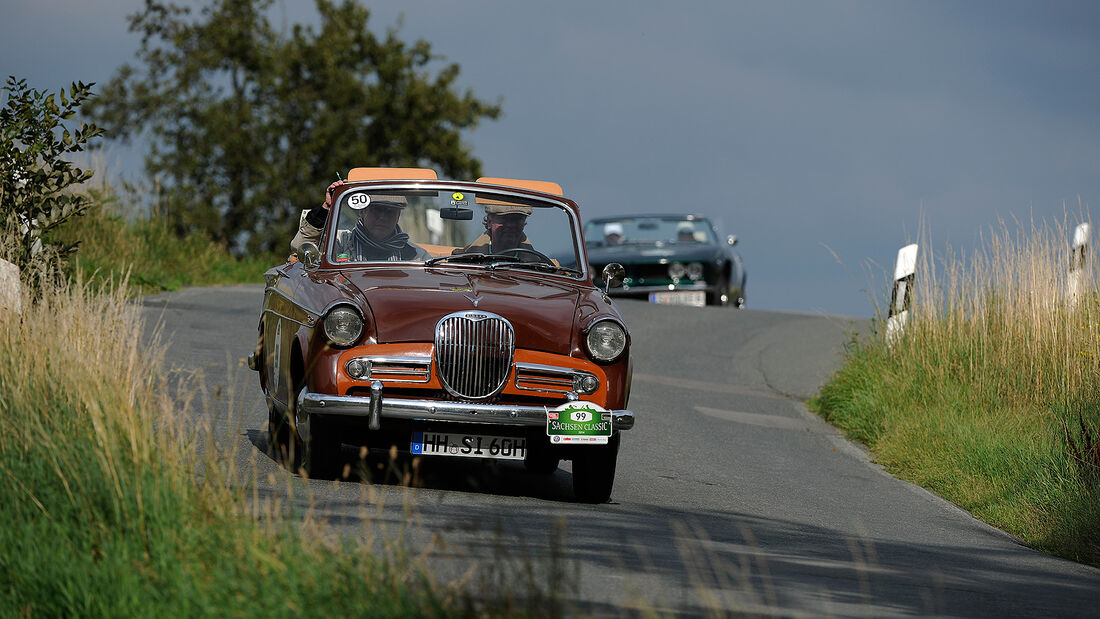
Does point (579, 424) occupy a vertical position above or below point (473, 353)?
below

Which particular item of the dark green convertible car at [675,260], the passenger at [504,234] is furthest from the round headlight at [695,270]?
the passenger at [504,234]

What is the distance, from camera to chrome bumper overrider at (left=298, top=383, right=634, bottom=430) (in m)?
7.52

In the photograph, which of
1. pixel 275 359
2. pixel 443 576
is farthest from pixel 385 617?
pixel 275 359

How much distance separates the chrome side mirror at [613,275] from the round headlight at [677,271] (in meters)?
13.6

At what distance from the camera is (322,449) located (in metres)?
7.79

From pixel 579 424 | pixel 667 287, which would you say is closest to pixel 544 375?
pixel 579 424

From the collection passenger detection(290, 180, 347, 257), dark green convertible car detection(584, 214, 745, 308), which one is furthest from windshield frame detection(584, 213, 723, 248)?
passenger detection(290, 180, 347, 257)

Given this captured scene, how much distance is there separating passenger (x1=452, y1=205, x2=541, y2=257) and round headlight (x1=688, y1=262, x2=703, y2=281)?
1402 centimetres

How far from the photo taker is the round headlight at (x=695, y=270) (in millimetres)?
23328

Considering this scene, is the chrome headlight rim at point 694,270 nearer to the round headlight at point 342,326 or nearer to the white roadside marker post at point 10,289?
the white roadside marker post at point 10,289

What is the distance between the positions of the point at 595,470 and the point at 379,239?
81.8 inches

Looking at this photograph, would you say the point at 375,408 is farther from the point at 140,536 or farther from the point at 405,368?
the point at 140,536

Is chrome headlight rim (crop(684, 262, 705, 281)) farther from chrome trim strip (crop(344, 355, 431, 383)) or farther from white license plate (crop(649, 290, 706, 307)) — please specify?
chrome trim strip (crop(344, 355, 431, 383))

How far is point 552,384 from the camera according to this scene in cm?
786
